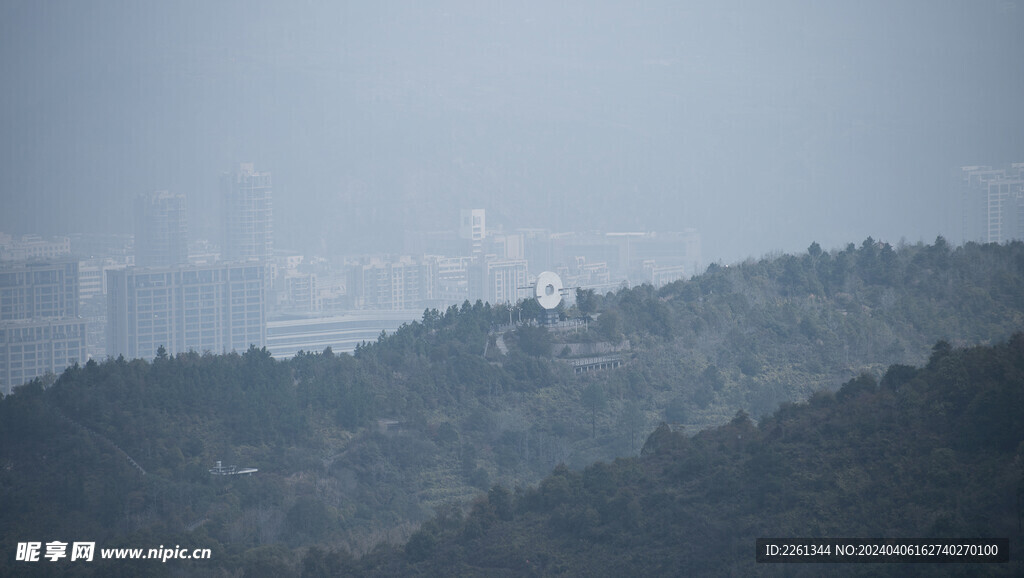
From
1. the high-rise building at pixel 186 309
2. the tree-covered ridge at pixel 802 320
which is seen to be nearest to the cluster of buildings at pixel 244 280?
the high-rise building at pixel 186 309

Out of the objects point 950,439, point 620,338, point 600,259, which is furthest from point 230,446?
point 600,259

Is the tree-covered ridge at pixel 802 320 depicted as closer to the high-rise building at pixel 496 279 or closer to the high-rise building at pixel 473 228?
the high-rise building at pixel 496 279

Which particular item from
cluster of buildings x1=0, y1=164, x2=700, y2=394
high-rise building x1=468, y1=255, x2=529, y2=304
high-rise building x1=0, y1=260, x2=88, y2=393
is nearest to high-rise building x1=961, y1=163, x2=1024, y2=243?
cluster of buildings x1=0, y1=164, x2=700, y2=394

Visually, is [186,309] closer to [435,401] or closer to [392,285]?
[392,285]

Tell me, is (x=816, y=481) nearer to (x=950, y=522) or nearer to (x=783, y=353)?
(x=950, y=522)

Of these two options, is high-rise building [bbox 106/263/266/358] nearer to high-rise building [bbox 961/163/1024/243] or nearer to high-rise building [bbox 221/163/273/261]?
high-rise building [bbox 221/163/273/261]

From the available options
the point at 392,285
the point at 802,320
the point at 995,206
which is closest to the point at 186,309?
the point at 392,285
